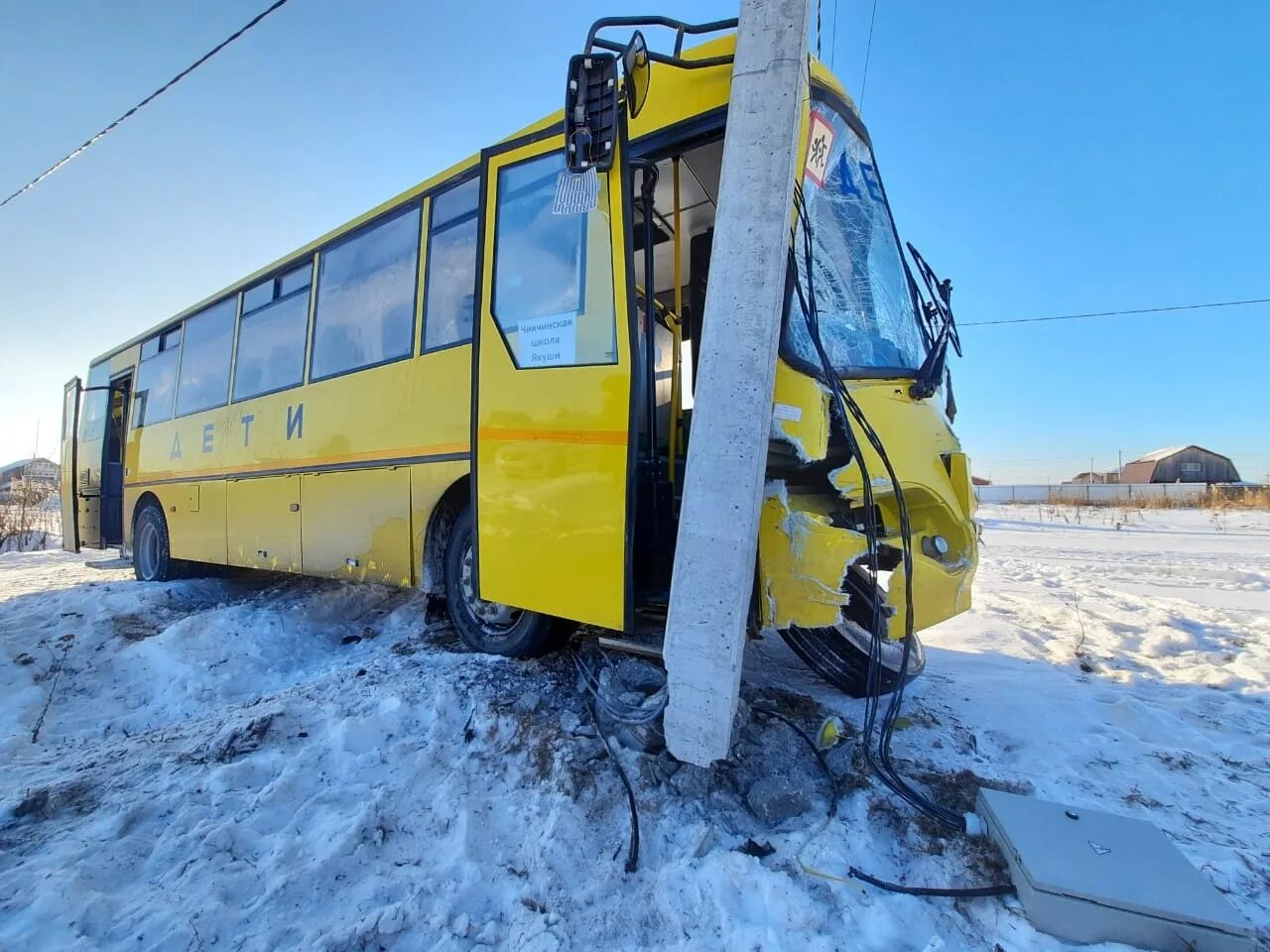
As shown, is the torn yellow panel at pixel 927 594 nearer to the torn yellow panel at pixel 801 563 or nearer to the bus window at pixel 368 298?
the torn yellow panel at pixel 801 563

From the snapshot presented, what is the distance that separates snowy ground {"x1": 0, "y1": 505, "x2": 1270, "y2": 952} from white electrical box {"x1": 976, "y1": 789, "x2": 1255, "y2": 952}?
126mm

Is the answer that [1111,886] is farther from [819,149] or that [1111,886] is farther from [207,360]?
[207,360]

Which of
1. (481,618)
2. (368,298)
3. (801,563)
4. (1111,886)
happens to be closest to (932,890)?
(1111,886)

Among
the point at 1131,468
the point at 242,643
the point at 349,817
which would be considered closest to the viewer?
the point at 349,817

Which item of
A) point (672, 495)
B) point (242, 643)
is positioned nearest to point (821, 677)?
point (672, 495)

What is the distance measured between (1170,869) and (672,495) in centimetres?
251

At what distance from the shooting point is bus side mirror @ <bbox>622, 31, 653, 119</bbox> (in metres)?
2.86

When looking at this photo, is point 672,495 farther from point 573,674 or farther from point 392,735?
point 392,735

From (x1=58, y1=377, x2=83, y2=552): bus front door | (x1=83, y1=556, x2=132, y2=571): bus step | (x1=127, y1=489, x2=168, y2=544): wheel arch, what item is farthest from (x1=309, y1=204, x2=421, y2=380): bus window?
(x1=83, y1=556, x2=132, y2=571): bus step

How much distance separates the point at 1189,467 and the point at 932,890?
245 ft

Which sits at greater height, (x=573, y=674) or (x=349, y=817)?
(x=573, y=674)

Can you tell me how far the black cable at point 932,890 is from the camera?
79.7 inches

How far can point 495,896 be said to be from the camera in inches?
86.2

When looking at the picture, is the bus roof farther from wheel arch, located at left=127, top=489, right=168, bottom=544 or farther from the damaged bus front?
wheel arch, located at left=127, top=489, right=168, bottom=544
